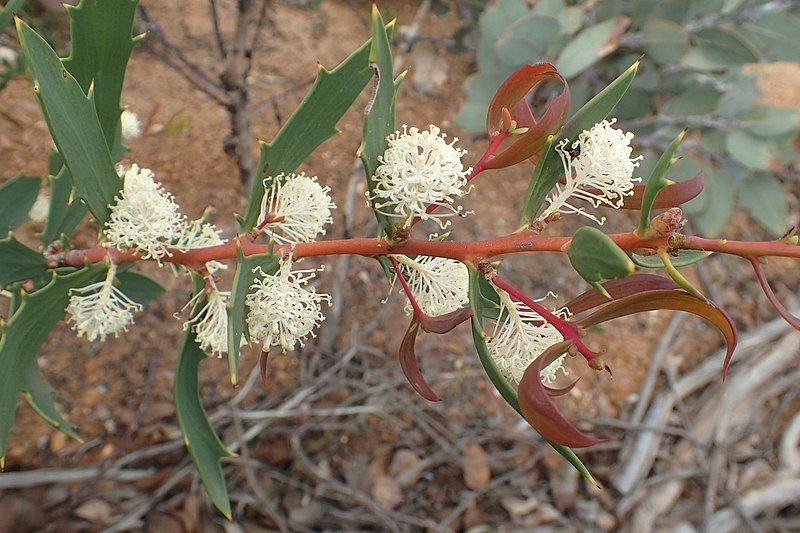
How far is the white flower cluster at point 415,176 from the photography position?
2.30 feet

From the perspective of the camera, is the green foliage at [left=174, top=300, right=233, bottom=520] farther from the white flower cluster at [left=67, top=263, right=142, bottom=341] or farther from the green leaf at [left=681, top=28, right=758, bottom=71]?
the green leaf at [left=681, top=28, right=758, bottom=71]

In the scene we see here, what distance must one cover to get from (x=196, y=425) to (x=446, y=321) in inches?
16.7

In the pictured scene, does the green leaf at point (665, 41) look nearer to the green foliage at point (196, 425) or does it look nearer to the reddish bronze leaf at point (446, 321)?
the reddish bronze leaf at point (446, 321)

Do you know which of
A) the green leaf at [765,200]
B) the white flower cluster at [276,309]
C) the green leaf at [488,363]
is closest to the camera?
the green leaf at [488,363]

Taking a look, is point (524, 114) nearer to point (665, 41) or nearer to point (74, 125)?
point (74, 125)

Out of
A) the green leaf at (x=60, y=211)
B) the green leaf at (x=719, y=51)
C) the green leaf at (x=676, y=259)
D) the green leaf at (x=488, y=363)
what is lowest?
the green leaf at (x=488, y=363)

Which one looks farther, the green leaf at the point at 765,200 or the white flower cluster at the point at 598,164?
the green leaf at the point at 765,200

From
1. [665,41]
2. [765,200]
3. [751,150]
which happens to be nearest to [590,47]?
[665,41]

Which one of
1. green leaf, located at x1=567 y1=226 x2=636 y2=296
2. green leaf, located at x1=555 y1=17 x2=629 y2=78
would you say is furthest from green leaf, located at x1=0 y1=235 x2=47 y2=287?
green leaf, located at x1=555 y1=17 x2=629 y2=78

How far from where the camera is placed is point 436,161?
2.34 ft

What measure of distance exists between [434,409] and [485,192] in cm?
89

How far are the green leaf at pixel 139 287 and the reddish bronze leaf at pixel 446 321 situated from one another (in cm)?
60

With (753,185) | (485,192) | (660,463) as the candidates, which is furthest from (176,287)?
(753,185)

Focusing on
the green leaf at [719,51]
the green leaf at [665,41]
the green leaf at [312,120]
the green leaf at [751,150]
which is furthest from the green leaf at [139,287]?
the green leaf at [751,150]
